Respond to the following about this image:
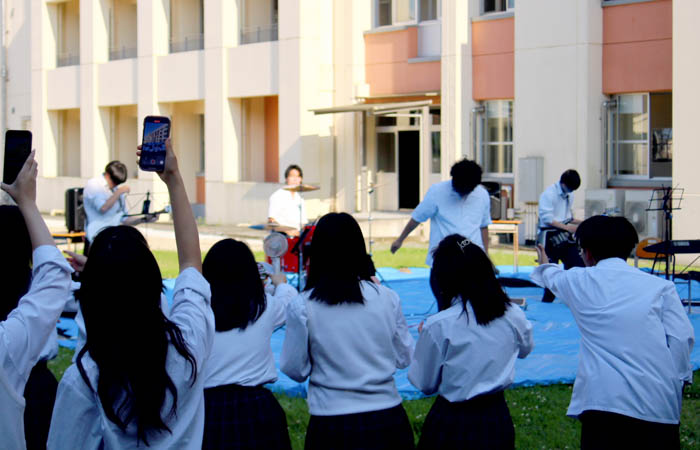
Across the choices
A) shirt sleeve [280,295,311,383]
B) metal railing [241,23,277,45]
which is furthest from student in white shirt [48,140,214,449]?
metal railing [241,23,277,45]

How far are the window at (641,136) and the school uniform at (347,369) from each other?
13.6m

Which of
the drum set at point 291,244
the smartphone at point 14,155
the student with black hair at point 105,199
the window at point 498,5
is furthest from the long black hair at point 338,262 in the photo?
the window at point 498,5

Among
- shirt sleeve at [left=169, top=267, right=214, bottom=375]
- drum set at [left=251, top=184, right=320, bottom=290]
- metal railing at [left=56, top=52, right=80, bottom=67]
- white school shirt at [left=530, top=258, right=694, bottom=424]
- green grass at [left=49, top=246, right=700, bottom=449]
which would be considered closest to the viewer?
shirt sleeve at [left=169, top=267, right=214, bottom=375]

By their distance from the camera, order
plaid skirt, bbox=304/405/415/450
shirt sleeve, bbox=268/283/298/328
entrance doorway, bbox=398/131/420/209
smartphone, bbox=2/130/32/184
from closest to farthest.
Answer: smartphone, bbox=2/130/32/184
plaid skirt, bbox=304/405/415/450
shirt sleeve, bbox=268/283/298/328
entrance doorway, bbox=398/131/420/209

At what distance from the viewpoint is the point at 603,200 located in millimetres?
16250

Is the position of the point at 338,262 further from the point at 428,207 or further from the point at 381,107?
the point at 381,107

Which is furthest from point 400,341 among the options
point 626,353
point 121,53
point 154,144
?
point 121,53

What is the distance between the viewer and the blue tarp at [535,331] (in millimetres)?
7531

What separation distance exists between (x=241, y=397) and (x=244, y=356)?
0.61ft

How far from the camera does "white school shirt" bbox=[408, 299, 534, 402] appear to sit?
13.1ft

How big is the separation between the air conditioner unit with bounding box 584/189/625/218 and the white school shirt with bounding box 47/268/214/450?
1413 cm

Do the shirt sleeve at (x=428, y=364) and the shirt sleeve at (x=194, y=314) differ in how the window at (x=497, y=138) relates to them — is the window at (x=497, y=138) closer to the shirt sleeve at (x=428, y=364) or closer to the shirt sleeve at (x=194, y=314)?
the shirt sleeve at (x=428, y=364)

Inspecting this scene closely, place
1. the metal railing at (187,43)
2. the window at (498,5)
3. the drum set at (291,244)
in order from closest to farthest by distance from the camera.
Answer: the drum set at (291,244) < the window at (498,5) < the metal railing at (187,43)

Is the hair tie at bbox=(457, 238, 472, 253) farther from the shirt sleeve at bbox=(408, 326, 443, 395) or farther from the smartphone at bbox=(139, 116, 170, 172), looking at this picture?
the smartphone at bbox=(139, 116, 170, 172)
